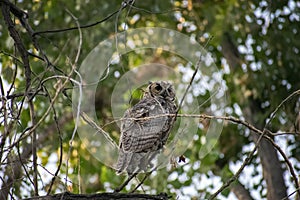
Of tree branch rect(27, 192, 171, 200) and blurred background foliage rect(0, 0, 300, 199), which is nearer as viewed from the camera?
tree branch rect(27, 192, 171, 200)

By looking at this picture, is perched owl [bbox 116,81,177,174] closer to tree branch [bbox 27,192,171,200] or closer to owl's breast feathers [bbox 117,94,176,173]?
owl's breast feathers [bbox 117,94,176,173]

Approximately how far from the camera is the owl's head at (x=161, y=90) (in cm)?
324

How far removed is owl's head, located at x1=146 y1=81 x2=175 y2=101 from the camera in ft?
10.6

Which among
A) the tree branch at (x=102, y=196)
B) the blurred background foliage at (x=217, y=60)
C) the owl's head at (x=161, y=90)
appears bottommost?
the tree branch at (x=102, y=196)

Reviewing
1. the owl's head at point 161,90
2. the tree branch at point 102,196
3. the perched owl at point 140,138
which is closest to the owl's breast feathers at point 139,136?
the perched owl at point 140,138

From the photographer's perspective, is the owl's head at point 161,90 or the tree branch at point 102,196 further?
the owl's head at point 161,90

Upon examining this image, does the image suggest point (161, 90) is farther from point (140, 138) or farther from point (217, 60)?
point (217, 60)

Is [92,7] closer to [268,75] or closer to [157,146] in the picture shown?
[268,75]

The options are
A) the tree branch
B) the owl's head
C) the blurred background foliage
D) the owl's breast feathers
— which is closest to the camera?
the tree branch

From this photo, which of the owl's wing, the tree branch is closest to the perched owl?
the owl's wing

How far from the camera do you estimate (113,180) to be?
4312 millimetres

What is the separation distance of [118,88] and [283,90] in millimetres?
1853

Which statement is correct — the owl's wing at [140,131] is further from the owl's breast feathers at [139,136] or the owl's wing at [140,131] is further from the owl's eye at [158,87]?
the owl's eye at [158,87]

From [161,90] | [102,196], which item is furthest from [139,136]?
[102,196]
